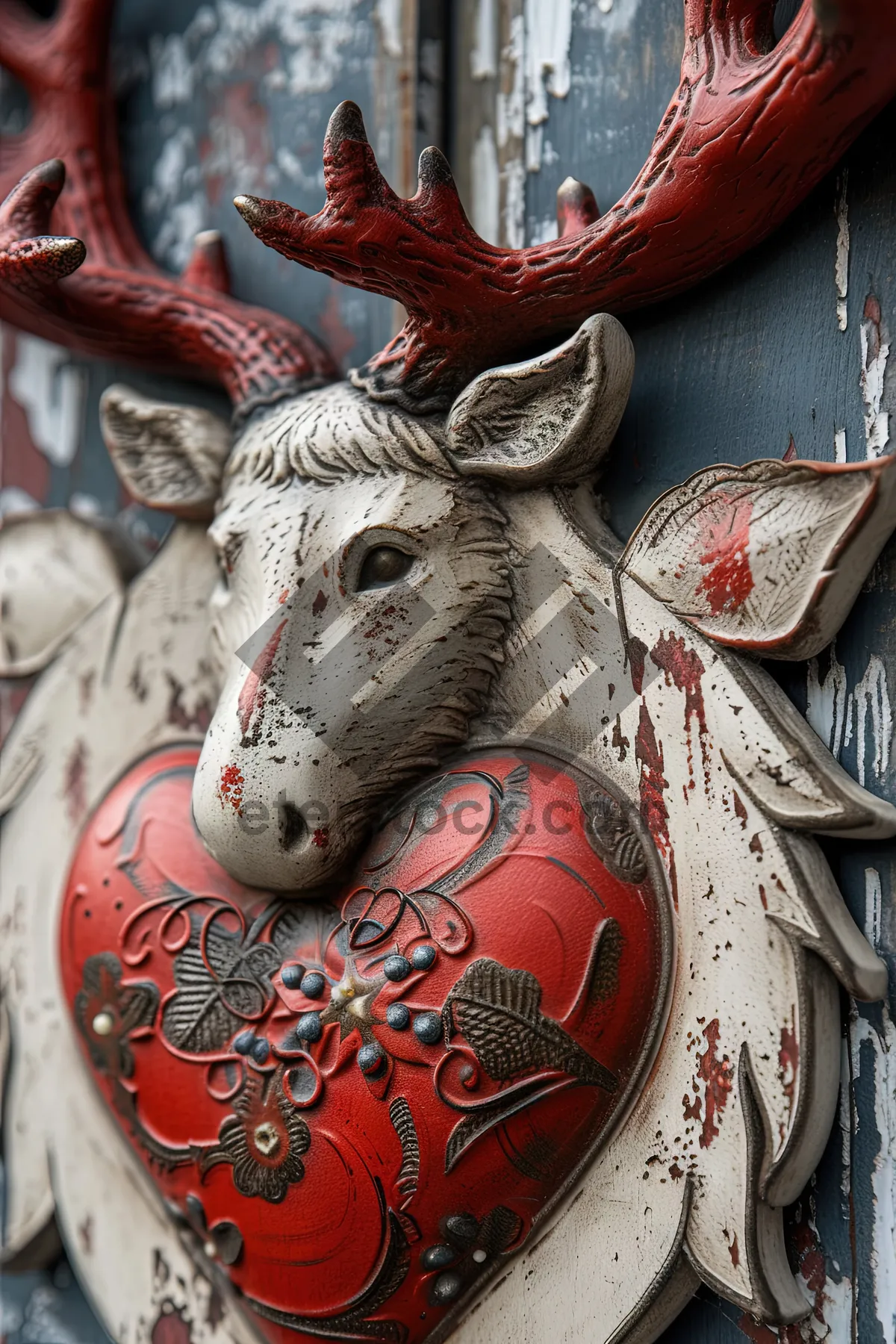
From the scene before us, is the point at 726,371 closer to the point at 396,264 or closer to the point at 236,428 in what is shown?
the point at 396,264

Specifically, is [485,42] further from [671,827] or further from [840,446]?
[671,827]

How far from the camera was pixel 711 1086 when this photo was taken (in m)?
0.61

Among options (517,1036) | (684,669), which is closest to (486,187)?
(684,669)

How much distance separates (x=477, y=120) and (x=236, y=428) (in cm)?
27

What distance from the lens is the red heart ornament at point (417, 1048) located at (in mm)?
628

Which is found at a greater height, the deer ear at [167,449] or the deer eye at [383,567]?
the deer ear at [167,449]


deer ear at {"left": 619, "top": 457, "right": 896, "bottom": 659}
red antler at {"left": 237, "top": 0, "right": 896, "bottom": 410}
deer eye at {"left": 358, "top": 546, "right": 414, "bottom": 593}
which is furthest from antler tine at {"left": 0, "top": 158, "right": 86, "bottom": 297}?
deer ear at {"left": 619, "top": 457, "right": 896, "bottom": 659}

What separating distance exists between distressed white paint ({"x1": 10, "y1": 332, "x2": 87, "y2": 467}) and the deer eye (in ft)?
1.36

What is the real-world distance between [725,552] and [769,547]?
0.03 m

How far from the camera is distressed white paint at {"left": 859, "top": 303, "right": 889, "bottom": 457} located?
24.3 inches

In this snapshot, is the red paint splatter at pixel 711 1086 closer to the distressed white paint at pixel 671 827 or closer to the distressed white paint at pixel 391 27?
the distressed white paint at pixel 671 827

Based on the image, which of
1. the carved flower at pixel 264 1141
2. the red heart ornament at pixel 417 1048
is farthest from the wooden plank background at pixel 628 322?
the carved flower at pixel 264 1141

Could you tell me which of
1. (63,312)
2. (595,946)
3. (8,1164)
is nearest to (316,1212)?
(595,946)

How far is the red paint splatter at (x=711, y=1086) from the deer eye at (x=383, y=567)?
294 millimetres
